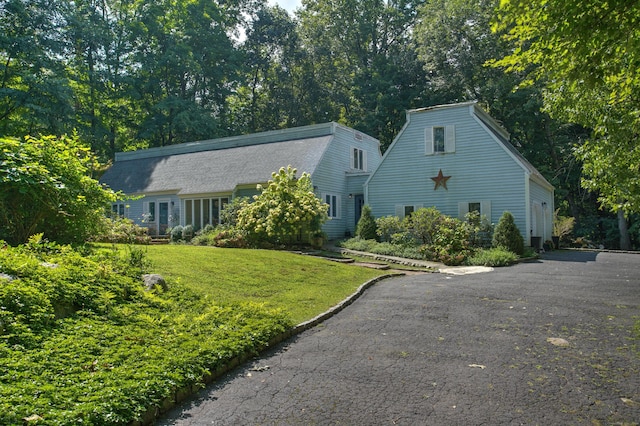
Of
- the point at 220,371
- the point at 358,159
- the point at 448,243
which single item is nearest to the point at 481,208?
the point at 448,243

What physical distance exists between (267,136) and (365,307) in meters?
21.5

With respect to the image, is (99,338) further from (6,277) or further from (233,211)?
(233,211)

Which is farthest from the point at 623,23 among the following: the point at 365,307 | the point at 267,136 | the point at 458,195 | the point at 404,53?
the point at 404,53

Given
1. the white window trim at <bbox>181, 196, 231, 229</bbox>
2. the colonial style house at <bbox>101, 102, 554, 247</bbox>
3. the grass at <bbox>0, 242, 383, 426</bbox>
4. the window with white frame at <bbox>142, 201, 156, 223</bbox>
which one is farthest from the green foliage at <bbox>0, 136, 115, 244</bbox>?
the window with white frame at <bbox>142, 201, 156, 223</bbox>

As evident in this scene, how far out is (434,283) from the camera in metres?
12.0

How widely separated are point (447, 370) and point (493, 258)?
11835 millimetres

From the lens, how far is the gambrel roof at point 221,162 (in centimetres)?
2505

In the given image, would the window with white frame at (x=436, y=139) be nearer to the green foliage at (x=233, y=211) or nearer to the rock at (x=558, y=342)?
the green foliage at (x=233, y=211)

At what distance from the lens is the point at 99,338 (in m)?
5.27

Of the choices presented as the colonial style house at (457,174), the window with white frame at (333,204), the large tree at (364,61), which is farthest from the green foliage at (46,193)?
the large tree at (364,61)

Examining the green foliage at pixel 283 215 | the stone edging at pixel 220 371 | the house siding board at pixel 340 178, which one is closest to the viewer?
the stone edging at pixel 220 371

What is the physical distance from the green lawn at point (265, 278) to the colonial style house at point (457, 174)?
9.44 m

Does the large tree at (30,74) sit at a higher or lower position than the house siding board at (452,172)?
higher

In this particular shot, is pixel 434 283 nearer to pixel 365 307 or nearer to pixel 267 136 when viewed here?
pixel 365 307
